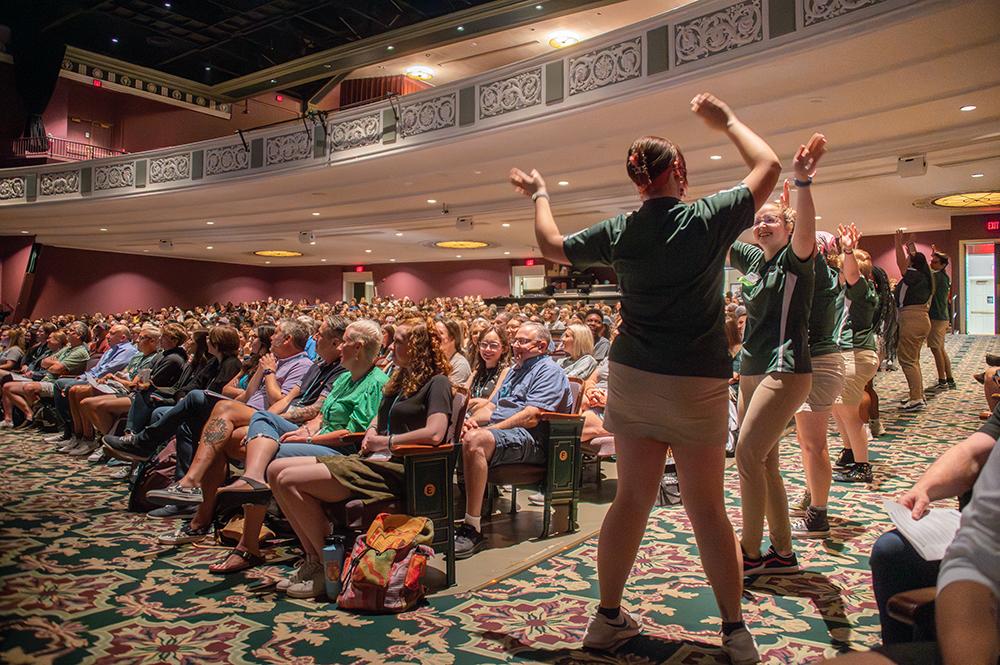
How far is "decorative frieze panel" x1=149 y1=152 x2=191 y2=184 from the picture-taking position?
1427 cm

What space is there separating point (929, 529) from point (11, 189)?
1984 cm

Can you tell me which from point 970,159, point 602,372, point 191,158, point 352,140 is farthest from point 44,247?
point 970,159

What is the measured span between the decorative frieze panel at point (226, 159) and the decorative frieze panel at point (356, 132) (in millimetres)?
2325

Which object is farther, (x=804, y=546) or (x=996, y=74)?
(x=996, y=74)

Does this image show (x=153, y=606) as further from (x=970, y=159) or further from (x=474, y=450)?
(x=970, y=159)

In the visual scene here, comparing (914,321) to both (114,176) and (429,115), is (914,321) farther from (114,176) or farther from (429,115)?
(114,176)

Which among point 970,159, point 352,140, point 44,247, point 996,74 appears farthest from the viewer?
point 44,247

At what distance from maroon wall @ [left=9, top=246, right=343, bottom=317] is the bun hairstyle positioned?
73.7 feet

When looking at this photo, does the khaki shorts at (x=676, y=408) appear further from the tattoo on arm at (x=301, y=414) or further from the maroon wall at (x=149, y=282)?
the maroon wall at (x=149, y=282)

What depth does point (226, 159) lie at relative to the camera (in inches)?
536

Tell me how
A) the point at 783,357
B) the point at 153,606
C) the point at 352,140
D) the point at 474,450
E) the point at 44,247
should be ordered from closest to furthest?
the point at 783,357 → the point at 153,606 → the point at 474,450 → the point at 352,140 → the point at 44,247

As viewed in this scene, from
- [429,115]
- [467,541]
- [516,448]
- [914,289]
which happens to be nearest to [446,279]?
[429,115]

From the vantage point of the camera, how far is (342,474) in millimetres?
2953

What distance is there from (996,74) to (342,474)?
24.6ft
